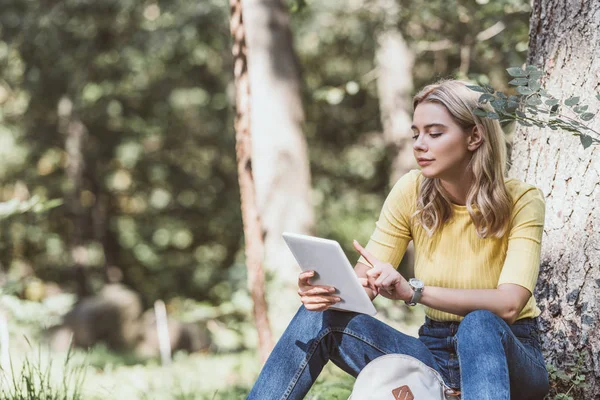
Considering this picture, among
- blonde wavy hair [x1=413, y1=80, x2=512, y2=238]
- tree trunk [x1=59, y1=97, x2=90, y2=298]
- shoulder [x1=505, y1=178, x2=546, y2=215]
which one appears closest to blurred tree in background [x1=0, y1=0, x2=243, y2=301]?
tree trunk [x1=59, y1=97, x2=90, y2=298]

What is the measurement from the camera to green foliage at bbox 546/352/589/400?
→ 2.76 meters

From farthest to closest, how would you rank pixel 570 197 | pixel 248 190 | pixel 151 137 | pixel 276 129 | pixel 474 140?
1. pixel 151 137
2. pixel 276 129
3. pixel 248 190
4. pixel 570 197
5. pixel 474 140

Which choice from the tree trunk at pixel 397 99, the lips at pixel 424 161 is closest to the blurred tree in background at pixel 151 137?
the tree trunk at pixel 397 99

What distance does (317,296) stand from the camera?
237cm

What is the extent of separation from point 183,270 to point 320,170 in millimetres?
4430

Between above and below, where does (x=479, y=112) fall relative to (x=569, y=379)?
above

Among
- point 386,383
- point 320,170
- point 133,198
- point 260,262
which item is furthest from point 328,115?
point 386,383

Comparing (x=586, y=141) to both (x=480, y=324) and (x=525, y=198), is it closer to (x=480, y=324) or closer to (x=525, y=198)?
(x=525, y=198)

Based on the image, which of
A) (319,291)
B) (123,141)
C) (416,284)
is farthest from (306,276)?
(123,141)

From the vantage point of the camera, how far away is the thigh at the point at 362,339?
7.93 feet

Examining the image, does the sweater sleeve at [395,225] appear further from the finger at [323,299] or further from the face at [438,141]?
the finger at [323,299]

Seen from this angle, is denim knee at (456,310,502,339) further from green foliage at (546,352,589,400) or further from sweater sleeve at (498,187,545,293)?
green foliage at (546,352,589,400)

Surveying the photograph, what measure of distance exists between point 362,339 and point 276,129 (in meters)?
3.77

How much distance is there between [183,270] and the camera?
54.7ft
